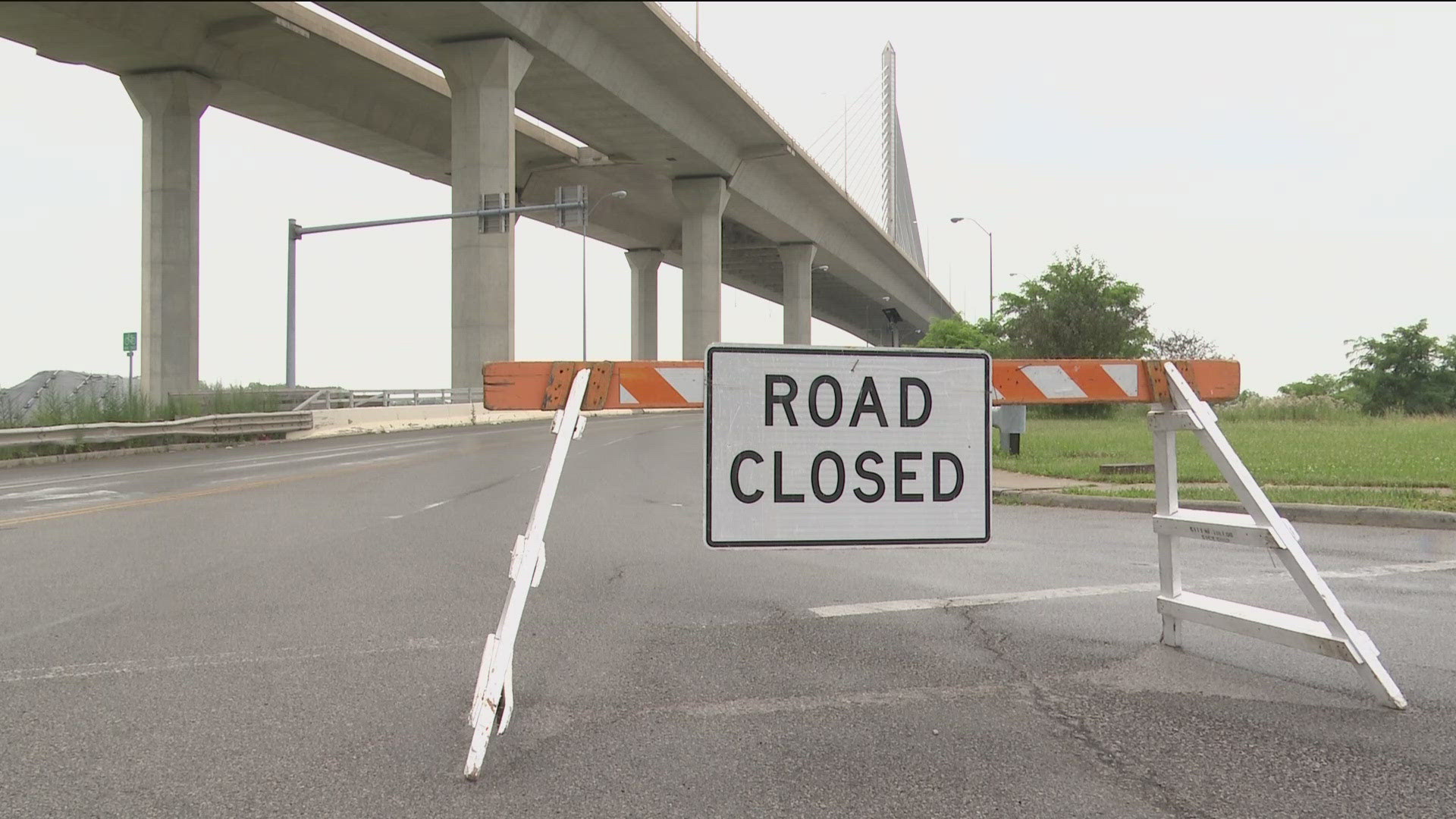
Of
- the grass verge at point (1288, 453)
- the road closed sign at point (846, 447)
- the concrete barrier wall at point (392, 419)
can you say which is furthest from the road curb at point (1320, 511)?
the concrete barrier wall at point (392, 419)

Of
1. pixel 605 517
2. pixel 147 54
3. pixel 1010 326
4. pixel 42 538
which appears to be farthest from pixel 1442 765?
pixel 147 54

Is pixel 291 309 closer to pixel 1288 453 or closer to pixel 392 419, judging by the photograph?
pixel 392 419

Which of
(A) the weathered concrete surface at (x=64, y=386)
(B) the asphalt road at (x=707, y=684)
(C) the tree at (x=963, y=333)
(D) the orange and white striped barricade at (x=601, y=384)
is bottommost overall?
(B) the asphalt road at (x=707, y=684)

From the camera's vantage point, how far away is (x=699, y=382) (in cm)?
502

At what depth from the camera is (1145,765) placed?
3855mm

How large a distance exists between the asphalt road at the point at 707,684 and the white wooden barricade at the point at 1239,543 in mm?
186

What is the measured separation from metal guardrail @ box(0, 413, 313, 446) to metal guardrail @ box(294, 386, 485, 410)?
330 cm

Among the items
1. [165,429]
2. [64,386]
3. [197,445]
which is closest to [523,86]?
[197,445]

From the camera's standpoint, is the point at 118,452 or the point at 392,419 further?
the point at 392,419

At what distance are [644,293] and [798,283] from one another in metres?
15.7

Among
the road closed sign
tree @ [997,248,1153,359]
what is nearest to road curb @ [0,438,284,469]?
the road closed sign

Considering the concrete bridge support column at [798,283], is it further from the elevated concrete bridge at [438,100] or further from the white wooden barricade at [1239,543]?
the white wooden barricade at [1239,543]

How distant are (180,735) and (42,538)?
22.9ft

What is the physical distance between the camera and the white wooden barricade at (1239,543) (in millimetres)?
4695
